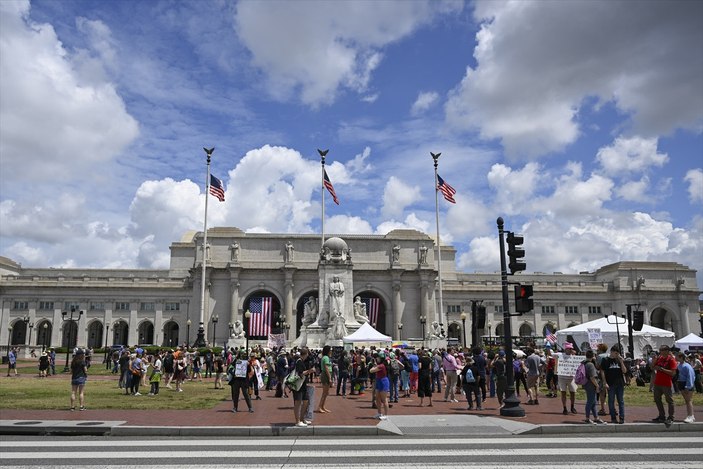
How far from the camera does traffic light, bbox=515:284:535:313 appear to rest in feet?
55.2

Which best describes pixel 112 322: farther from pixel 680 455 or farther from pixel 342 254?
pixel 680 455

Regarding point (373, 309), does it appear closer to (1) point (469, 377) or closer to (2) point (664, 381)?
(1) point (469, 377)

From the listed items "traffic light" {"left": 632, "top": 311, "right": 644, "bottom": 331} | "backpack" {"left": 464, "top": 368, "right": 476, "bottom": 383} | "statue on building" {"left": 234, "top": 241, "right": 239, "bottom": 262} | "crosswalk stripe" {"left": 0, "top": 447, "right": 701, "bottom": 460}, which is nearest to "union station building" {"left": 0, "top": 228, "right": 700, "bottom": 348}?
"statue on building" {"left": 234, "top": 241, "right": 239, "bottom": 262}

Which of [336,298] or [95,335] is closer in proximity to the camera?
[336,298]

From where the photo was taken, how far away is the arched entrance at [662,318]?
338ft

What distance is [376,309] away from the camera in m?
89.1

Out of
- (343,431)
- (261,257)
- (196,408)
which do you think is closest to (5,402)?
(196,408)

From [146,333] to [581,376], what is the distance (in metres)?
95.5

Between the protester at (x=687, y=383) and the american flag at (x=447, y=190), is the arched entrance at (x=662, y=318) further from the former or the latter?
the protester at (x=687, y=383)

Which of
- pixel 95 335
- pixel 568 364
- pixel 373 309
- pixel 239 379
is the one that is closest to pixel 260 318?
pixel 373 309

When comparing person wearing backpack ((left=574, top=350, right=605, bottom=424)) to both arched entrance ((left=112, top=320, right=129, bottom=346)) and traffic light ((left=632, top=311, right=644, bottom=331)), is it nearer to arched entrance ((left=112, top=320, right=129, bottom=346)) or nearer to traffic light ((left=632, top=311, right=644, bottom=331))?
traffic light ((left=632, top=311, right=644, bottom=331))

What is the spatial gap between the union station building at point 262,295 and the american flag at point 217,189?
32527mm

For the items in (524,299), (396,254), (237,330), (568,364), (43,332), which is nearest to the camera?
(524,299)

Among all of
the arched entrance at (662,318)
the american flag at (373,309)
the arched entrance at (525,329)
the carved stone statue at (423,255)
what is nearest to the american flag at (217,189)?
the american flag at (373,309)
